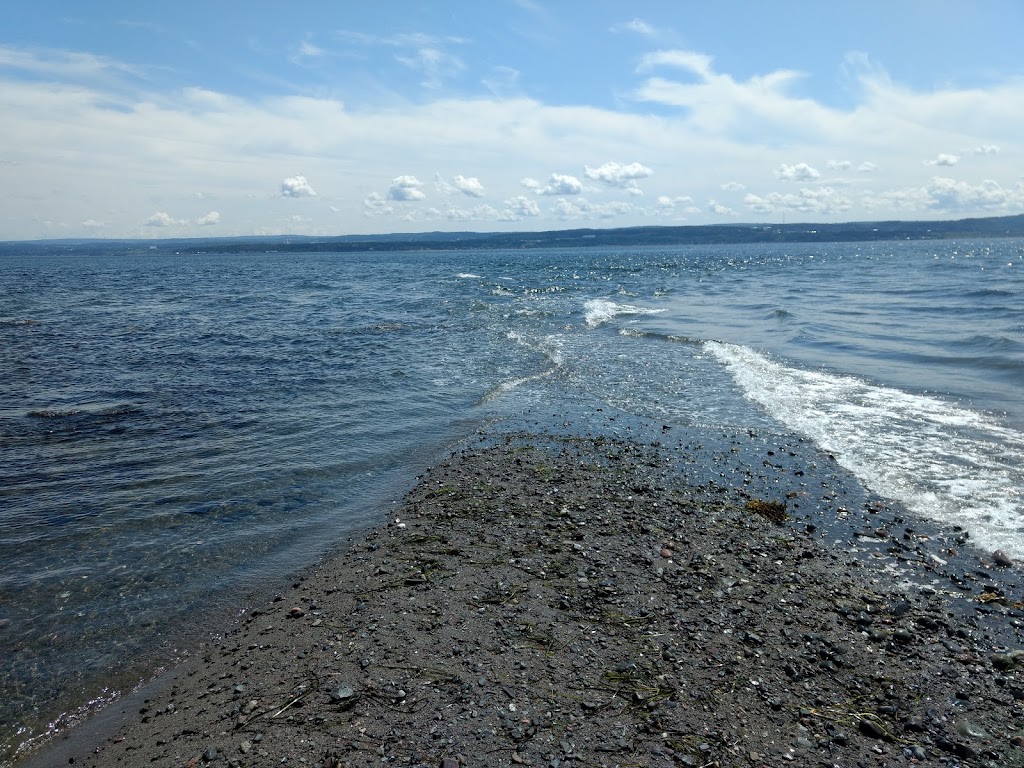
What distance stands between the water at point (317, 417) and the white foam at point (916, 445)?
0.22ft

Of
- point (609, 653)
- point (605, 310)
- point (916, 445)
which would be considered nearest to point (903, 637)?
point (609, 653)

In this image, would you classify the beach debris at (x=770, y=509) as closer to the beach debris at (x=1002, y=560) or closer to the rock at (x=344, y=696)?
the beach debris at (x=1002, y=560)

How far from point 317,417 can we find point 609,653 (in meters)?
11.7

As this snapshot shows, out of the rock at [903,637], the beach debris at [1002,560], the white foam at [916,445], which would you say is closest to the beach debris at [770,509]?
the white foam at [916,445]

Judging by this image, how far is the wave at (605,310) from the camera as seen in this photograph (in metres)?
34.8

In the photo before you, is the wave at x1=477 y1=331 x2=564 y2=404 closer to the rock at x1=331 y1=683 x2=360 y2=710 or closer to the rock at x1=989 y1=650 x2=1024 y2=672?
the rock at x1=331 y1=683 x2=360 y2=710

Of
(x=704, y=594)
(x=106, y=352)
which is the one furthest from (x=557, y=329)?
(x=704, y=594)

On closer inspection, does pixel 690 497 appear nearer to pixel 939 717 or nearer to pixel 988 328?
pixel 939 717

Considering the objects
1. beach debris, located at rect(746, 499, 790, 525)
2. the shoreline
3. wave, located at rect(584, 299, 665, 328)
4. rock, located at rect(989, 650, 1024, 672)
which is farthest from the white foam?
wave, located at rect(584, 299, 665, 328)

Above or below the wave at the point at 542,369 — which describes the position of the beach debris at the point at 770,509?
below

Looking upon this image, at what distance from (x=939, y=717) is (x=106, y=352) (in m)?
28.8

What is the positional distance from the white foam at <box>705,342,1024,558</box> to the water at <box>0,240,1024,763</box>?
68 mm

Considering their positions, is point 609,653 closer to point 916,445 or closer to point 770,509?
point 770,509

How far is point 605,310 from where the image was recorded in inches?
1576
